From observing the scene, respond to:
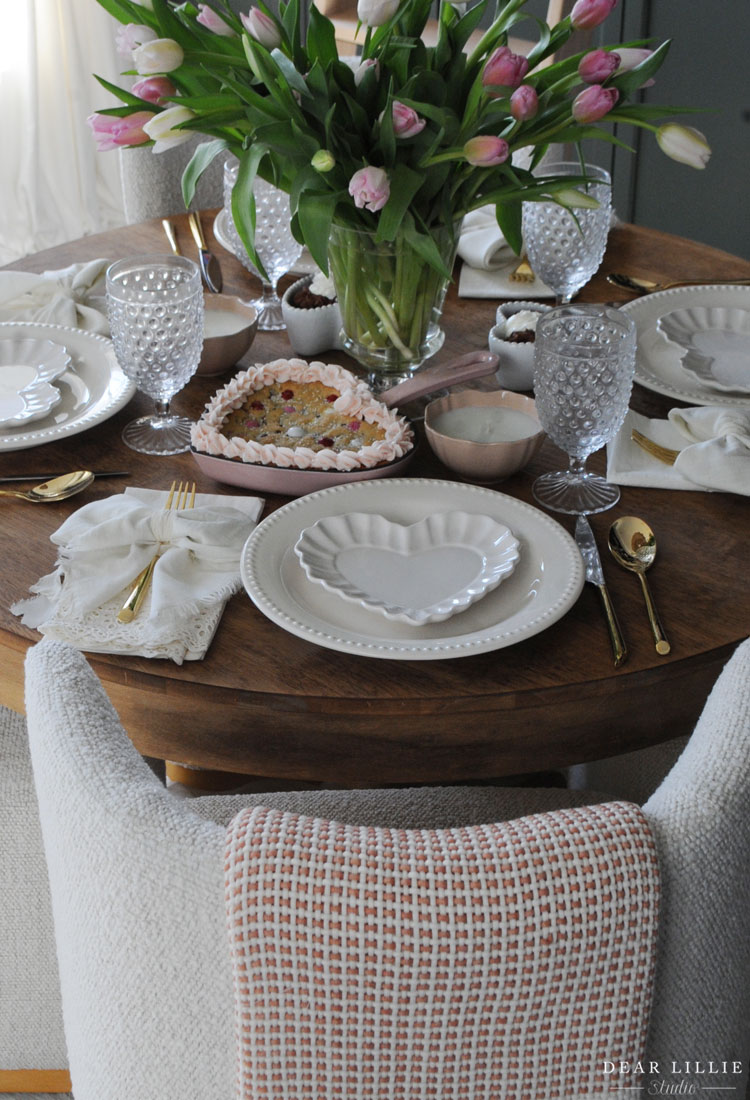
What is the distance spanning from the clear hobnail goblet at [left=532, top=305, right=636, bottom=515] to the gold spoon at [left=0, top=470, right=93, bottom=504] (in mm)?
480

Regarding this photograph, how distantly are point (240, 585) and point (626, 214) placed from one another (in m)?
2.89

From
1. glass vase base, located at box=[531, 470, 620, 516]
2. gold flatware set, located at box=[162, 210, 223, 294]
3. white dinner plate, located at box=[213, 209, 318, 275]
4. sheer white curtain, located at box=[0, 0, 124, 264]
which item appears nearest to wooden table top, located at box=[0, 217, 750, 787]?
glass vase base, located at box=[531, 470, 620, 516]

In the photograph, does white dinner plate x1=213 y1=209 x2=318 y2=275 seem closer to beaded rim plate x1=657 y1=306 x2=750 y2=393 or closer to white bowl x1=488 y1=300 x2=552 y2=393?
white bowl x1=488 y1=300 x2=552 y2=393

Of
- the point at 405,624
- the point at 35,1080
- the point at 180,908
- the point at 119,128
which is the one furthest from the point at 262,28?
the point at 35,1080

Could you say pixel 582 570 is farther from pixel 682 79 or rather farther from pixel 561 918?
pixel 682 79

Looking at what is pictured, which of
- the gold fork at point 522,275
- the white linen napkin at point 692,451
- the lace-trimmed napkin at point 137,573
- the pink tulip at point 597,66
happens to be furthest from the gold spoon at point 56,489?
the gold fork at point 522,275

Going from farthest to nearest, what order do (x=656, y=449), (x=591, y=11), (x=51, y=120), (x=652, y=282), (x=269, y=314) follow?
(x=51, y=120) < (x=652, y=282) < (x=269, y=314) < (x=656, y=449) < (x=591, y=11)

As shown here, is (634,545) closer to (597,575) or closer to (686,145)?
(597,575)

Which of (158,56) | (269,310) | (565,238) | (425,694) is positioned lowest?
(425,694)

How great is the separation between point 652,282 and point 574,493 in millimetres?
629

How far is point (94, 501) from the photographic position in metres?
1.16

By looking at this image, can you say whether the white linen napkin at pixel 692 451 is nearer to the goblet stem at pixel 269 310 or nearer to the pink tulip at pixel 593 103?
the pink tulip at pixel 593 103

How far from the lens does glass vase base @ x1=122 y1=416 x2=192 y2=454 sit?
1.27 metres

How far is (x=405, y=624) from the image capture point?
3.21 feet
